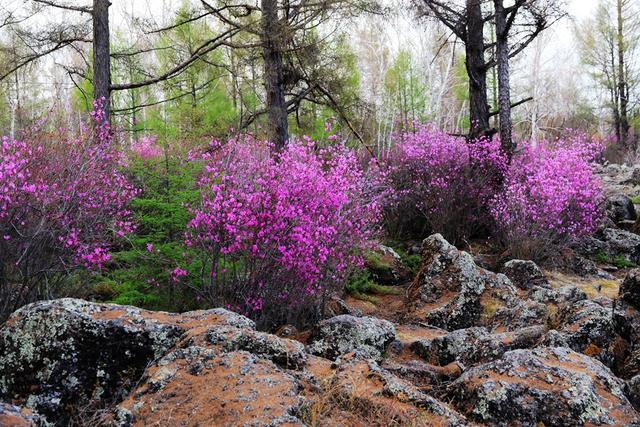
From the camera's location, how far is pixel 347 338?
4148 millimetres

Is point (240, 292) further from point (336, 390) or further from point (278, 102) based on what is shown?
point (278, 102)

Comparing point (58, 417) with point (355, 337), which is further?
point (355, 337)

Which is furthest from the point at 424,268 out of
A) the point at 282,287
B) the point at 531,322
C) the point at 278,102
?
the point at 278,102

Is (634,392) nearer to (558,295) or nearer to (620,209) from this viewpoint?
(558,295)

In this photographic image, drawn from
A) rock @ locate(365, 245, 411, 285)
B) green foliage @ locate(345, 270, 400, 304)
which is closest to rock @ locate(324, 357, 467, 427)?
green foliage @ locate(345, 270, 400, 304)

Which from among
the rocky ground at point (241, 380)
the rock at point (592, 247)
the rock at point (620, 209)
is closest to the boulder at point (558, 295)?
the rocky ground at point (241, 380)

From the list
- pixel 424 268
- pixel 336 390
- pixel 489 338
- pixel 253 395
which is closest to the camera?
pixel 253 395

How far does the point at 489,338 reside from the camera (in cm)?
408

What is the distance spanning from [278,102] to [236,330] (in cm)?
732

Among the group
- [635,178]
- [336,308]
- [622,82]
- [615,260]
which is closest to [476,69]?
[615,260]

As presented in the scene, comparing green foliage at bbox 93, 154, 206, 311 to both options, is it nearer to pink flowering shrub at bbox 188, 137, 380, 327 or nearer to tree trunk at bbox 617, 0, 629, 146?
pink flowering shrub at bbox 188, 137, 380, 327

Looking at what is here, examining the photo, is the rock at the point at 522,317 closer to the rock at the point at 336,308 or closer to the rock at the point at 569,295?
the rock at the point at 569,295

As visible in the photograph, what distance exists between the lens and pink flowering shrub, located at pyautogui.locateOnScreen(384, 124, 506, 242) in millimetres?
9906

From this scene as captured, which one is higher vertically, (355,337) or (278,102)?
(278,102)
